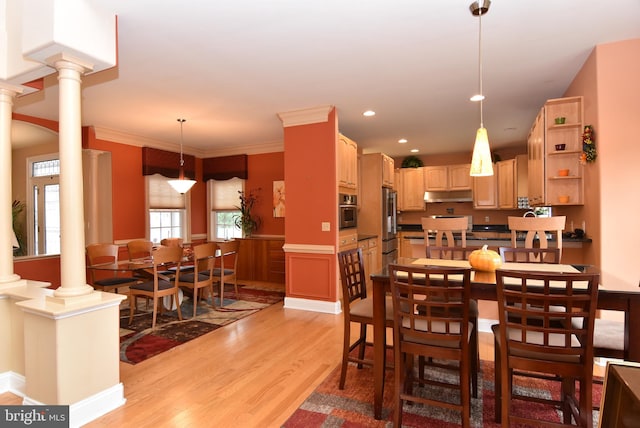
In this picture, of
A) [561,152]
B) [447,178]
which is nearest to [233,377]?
[561,152]

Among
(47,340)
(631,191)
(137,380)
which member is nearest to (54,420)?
(47,340)

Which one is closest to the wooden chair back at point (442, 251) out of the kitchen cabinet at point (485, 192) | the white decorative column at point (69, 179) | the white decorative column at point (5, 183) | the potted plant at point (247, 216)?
the white decorative column at point (69, 179)

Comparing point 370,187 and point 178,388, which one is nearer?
point 178,388

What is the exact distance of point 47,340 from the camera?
214 cm

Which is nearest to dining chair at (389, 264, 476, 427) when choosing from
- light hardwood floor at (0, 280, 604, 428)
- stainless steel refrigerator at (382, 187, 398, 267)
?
light hardwood floor at (0, 280, 604, 428)

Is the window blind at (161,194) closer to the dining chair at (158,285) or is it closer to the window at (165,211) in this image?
the window at (165,211)

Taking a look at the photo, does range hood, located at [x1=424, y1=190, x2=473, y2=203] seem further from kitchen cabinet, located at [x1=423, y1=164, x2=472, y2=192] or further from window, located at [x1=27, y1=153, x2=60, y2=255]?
window, located at [x1=27, y1=153, x2=60, y2=255]

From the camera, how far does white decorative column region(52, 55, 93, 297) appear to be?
223cm

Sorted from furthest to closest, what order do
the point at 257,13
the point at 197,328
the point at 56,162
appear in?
the point at 56,162
the point at 197,328
the point at 257,13

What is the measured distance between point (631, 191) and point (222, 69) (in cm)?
373

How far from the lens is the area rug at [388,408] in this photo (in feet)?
6.98

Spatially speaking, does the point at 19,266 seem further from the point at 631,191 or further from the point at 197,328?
the point at 631,191

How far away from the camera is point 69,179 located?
224 centimetres

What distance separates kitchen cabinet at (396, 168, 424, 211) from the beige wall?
4979 mm
